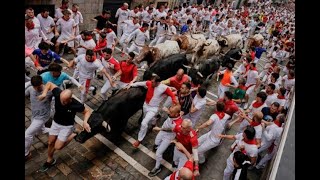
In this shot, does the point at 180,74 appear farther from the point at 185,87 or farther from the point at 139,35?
the point at 139,35

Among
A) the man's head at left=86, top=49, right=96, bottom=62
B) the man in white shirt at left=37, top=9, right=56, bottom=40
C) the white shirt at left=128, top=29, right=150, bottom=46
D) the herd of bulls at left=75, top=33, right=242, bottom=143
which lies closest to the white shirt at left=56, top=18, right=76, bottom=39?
the man in white shirt at left=37, top=9, right=56, bottom=40

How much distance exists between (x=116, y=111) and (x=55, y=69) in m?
1.78

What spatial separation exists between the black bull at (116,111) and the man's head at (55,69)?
1271 millimetres

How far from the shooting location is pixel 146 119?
24.5ft

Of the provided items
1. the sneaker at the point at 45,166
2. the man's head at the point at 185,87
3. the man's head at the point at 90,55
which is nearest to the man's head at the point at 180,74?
the man's head at the point at 185,87

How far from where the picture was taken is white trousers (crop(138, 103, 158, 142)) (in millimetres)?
7406

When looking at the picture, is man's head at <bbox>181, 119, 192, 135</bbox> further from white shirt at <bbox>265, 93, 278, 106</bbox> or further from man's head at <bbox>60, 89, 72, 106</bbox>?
white shirt at <bbox>265, 93, 278, 106</bbox>

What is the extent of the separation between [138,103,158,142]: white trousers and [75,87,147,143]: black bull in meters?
0.35

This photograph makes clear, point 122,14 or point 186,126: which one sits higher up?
point 122,14

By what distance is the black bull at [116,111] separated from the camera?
634 cm

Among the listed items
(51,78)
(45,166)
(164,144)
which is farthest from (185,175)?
(51,78)

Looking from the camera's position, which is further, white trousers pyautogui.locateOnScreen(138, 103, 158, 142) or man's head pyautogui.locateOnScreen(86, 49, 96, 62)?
man's head pyautogui.locateOnScreen(86, 49, 96, 62)

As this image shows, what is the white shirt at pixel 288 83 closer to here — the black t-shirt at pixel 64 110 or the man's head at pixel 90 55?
the man's head at pixel 90 55
